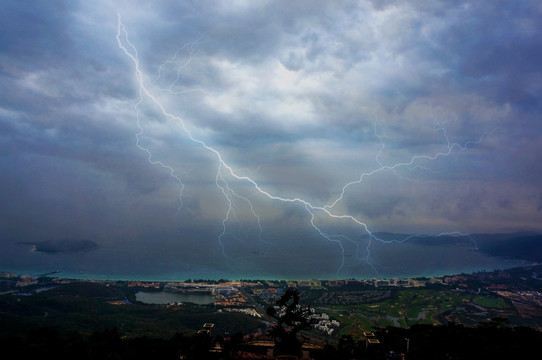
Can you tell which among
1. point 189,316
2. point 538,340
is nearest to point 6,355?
point 538,340

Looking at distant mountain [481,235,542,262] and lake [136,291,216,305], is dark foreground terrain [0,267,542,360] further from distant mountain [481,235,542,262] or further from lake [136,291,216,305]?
distant mountain [481,235,542,262]

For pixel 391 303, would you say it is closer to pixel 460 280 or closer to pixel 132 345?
pixel 460 280

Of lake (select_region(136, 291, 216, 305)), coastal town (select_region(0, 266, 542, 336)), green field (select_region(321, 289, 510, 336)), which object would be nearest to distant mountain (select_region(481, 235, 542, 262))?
coastal town (select_region(0, 266, 542, 336))

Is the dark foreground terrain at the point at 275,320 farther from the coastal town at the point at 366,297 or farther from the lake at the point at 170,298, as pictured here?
the lake at the point at 170,298

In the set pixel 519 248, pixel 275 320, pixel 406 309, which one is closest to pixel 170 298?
pixel 275 320

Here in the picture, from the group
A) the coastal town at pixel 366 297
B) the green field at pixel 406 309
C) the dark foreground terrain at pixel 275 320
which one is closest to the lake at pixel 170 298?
the coastal town at pixel 366 297
